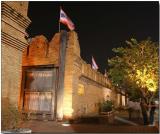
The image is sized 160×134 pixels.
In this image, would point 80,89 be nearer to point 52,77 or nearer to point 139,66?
point 52,77

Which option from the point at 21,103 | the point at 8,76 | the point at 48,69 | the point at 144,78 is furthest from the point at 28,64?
the point at 8,76

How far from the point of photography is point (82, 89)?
2088 centimetres

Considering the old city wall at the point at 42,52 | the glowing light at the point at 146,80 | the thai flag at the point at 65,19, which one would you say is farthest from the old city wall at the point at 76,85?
the glowing light at the point at 146,80

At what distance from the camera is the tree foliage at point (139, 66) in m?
16.8

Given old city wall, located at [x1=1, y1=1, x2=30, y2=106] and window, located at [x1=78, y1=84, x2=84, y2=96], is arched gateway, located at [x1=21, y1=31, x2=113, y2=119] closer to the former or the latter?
window, located at [x1=78, y1=84, x2=84, y2=96]

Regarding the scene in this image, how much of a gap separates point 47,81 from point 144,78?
20.7 feet

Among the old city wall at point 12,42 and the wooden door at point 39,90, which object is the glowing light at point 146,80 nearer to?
the wooden door at point 39,90

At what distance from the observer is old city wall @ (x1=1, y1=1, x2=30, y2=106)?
8.79 metres

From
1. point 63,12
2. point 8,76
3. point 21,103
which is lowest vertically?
point 21,103

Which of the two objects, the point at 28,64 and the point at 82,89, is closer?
the point at 28,64

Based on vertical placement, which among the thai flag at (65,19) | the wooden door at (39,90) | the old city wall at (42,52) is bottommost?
the wooden door at (39,90)

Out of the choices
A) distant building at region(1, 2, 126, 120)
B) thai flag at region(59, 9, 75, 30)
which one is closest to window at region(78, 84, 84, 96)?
distant building at region(1, 2, 126, 120)

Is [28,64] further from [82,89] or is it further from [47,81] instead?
[82,89]

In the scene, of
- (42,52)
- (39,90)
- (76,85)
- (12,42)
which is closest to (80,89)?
(76,85)
